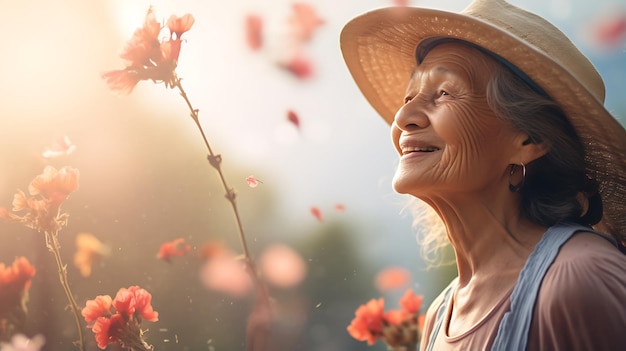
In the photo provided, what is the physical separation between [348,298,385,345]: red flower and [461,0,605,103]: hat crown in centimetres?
93

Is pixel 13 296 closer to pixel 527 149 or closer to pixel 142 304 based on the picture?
pixel 142 304

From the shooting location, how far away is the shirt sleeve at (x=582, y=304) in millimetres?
1325

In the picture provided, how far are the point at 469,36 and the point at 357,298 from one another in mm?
2232

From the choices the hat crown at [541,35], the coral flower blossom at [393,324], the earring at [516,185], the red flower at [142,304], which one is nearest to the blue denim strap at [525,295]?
the earring at [516,185]

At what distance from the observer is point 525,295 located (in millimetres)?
1457

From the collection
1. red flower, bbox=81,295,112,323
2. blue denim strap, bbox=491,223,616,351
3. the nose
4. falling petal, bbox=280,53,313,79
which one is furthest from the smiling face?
falling petal, bbox=280,53,313,79

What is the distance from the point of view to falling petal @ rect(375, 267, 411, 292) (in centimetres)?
300

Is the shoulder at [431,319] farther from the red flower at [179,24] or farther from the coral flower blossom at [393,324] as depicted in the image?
the red flower at [179,24]

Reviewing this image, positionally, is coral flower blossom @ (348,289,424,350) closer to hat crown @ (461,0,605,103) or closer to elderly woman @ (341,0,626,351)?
elderly woman @ (341,0,626,351)

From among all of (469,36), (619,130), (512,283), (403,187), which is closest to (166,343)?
(403,187)

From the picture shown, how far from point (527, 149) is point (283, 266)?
6.01 feet

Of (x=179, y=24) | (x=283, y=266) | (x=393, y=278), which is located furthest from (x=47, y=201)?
(x=393, y=278)

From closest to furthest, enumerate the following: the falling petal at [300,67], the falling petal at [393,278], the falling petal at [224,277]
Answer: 1. the falling petal at [224,277]
2. the falling petal at [300,67]
3. the falling petal at [393,278]

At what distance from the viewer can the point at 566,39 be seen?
66.2 inches
